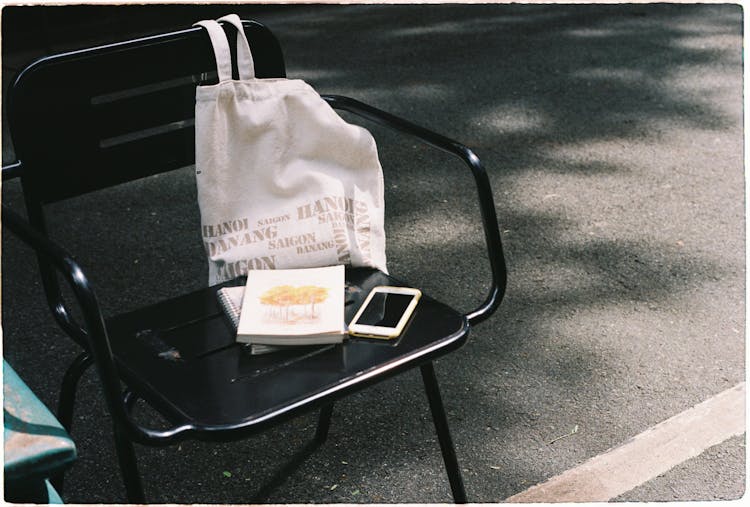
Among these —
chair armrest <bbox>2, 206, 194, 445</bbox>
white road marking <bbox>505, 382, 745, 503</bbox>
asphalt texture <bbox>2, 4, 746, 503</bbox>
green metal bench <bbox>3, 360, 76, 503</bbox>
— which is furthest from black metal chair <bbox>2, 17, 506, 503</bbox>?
asphalt texture <bbox>2, 4, 746, 503</bbox>

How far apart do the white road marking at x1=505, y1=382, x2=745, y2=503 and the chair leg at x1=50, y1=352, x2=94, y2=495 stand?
94 cm

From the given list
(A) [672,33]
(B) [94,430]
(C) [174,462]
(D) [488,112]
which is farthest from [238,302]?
(A) [672,33]

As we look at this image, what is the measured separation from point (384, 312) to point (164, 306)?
403 millimetres

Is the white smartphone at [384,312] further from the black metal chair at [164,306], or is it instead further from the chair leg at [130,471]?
the chair leg at [130,471]

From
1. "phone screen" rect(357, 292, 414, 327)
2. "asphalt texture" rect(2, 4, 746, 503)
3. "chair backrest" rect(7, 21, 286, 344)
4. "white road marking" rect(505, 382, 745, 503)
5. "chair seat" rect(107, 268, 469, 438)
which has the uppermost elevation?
"chair backrest" rect(7, 21, 286, 344)

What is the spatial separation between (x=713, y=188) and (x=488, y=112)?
1.18m

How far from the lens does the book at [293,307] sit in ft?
5.05

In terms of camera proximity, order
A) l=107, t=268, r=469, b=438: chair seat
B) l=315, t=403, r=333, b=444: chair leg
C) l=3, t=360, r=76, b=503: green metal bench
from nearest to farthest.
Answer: l=3, t=360, r=76, b=503: green metal bench, l=107, t=268, r=469, b=438: chair seat, l=315, t=403, r=333, b=444: chair leg

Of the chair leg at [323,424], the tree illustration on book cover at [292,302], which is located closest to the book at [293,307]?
the tree illustration on book cover at [292,302]

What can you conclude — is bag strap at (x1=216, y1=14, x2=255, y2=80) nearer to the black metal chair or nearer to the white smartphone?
the black metal chair

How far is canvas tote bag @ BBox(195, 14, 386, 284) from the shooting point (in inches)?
67.9

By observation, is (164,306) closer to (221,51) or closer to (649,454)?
(221,51)

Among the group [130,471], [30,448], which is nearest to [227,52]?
[130,471]

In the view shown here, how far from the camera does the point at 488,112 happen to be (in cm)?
443
